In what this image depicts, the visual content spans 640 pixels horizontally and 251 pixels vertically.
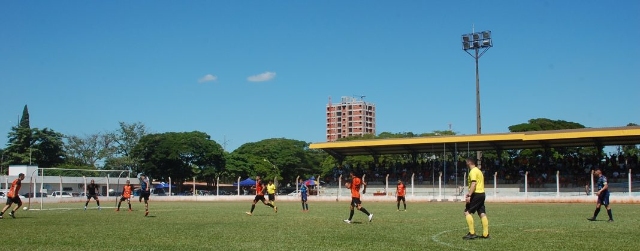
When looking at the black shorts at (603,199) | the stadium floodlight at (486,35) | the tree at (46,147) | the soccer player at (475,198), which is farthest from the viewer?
the tree at (46,147)

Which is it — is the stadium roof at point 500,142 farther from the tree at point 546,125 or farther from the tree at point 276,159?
the tree at point 546,125

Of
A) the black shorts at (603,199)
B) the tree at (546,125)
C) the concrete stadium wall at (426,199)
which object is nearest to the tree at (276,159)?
the tree at (546,125)

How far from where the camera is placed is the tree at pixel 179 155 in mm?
94250

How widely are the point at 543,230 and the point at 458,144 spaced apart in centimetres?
4317

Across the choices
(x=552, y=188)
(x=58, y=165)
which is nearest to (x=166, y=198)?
(x=552, y=188)

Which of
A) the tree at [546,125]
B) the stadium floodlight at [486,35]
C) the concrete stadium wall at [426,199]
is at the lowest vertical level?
the concrete stadium wall at [426,199]

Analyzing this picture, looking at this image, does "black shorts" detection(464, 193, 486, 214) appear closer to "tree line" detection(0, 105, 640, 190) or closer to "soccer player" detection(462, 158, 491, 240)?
"soccer player" detection(462, 158, 491, 240)

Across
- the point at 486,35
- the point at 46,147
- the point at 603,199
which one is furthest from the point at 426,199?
the point at 46,147

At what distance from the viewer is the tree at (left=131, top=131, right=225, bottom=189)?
94250mm

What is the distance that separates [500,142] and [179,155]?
51.9m

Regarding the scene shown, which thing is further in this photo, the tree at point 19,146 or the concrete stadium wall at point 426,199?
the tree at point 19,146

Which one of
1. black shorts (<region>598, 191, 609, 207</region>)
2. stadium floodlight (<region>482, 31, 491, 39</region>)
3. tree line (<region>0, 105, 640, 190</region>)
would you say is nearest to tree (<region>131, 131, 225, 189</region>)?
tree line (<region>0, 105, 640, 190</region>)

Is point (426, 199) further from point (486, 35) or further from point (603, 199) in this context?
point (603, 199)

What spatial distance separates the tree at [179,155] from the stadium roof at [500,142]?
34441 millimetres
